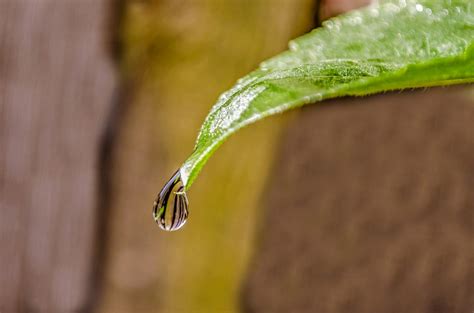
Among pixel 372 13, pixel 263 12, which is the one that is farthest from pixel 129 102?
pixel 372 13

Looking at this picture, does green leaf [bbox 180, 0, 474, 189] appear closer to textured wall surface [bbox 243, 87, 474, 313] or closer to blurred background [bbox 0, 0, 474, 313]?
blurred background [bbox 0, 0, 474, 313]

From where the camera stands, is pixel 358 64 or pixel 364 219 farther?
pixel 364 219

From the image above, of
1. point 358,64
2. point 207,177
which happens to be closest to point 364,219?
point 207,177

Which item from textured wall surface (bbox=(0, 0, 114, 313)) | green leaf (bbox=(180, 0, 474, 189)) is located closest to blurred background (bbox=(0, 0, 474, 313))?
textured wall surface (bbox=(0, 0, 114, 313))

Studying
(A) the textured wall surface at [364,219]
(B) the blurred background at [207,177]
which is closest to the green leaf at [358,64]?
(B) the blurred background at [207,177]

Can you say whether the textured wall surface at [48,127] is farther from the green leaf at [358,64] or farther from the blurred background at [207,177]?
the green leaf at [358,64]

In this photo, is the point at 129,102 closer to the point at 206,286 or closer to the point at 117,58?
the point at 117,58

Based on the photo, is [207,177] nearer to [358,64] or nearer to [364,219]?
[364,219]
